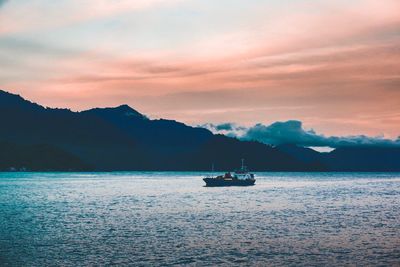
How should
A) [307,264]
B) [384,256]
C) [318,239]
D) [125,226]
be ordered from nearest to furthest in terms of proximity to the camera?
[307,264], [384,256], [318,239], [125,226]

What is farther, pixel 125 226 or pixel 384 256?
pixel 125 226

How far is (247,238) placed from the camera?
2419 inches

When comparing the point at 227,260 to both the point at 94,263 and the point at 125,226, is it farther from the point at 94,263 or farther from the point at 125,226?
the point at 125,226

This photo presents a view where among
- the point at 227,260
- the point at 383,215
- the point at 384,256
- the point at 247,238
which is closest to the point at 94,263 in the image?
the point at 227,260

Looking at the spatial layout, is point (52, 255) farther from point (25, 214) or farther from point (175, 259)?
point (25, 214)

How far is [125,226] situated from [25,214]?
31245 mm

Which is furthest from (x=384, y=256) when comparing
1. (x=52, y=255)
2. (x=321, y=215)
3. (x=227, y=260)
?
(x=321, y=215)

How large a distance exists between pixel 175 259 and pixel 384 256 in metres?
19.8

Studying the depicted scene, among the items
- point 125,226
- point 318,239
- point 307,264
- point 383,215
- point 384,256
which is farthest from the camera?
point 383,215

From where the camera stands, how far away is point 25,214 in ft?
320

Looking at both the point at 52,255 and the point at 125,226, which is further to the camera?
the point at 125,226

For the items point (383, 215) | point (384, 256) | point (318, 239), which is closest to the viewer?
point (384, 256)

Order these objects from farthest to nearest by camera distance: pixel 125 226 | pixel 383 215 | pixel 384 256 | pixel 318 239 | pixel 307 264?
pixel 383 215 → pixel 125 226 → pixel 318 239 → pixel 384 256 → pixel 307 264

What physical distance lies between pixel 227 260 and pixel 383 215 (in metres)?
55.4
